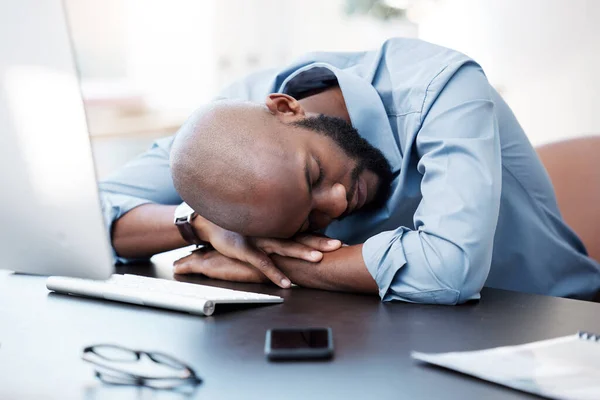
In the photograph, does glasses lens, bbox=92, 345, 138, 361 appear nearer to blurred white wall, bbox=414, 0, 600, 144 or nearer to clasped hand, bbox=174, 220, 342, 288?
clasped hand, bbox=174, 220, 342, 288

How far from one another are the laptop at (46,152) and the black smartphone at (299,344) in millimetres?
207

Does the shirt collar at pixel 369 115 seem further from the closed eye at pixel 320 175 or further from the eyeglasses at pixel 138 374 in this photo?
the eyeglasses at pixel 138 374

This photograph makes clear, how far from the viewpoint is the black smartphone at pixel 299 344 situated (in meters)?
0.71

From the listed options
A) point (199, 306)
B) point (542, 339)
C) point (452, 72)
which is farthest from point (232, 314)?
point (452, 72)

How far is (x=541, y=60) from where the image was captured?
299 centimetres

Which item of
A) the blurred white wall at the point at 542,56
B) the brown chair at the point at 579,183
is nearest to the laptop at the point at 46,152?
the brown chair at the point at 579,183

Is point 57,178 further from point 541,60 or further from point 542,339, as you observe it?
point 541,60

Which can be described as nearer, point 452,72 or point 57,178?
point 57,178

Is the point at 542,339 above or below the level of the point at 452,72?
below

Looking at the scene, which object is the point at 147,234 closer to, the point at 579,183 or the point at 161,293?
the point at 161,293

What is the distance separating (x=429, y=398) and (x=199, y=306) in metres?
0.39

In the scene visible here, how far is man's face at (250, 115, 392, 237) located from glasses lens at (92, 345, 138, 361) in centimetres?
38

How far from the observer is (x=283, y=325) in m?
0.86

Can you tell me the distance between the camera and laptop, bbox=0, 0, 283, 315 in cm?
68
